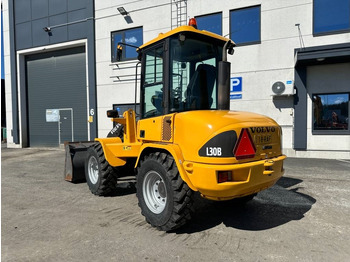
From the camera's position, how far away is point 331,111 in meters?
10.1

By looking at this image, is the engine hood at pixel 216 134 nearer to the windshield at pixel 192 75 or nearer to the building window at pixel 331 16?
the windshield at pixel 192 75

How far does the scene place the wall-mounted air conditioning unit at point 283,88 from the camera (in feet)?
33.2

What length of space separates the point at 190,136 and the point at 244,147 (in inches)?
26.7

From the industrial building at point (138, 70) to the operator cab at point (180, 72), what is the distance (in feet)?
3.10

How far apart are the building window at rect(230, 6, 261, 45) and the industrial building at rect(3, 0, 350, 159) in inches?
1.6

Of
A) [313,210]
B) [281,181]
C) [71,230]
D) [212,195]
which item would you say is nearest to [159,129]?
[212,195]


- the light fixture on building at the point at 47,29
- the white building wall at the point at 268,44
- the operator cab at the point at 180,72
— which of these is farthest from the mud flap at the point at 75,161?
the light fixture on building at the point at 47,29

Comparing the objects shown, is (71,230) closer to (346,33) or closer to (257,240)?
(257,240)

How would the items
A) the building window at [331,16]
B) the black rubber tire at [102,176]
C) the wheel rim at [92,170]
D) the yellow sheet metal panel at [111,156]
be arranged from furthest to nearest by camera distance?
1. the building window at [331,16]
2. the wheel rim at [92,170]
3. the black rubber tire at [102,176]
4. the yellow sheet metal panel at [111,156]

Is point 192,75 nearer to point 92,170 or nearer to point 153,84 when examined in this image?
point 153,84

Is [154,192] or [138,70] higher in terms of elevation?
[138,70]

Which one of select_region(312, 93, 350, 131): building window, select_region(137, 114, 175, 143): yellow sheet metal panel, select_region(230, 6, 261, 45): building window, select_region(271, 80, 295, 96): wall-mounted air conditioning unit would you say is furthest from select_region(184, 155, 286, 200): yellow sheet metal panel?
select_region(230, 6, 261, 45): building window

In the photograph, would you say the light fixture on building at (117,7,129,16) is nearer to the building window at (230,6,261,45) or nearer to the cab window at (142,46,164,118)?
the building window at (230,6,261,45)

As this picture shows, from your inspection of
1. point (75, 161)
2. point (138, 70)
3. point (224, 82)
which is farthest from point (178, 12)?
point (224, 82)
